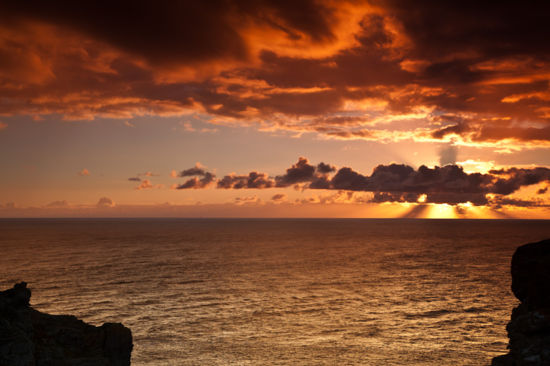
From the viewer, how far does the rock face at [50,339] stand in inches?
840

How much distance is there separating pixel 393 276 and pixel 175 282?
141 feet

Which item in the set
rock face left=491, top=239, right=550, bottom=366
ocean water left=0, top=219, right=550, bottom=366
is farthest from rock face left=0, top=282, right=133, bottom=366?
rock face left=491, top=239, right=550, bottom=366

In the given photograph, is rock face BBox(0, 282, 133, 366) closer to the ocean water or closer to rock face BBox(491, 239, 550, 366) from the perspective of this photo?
the ocean water

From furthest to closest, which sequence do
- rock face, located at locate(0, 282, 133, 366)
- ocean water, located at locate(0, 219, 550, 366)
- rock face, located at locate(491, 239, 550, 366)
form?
ocean water, located at locate(0, 219, 550, 366)
rock face, located at locate(0, 282, 133, 366)
rock face, located at locate(491, 239, 550, 366)

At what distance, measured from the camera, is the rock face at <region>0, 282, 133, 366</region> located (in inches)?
840

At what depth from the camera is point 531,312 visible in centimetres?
2238

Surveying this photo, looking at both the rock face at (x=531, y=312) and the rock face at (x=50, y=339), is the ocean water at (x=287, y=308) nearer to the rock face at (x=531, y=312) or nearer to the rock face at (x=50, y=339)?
the rock face at (x=50, y=339)

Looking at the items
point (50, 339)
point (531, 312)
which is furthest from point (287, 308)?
point (531, 312)

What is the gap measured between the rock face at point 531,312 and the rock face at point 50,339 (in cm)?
2422

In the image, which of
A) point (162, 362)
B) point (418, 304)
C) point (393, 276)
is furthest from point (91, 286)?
point (393, 276)

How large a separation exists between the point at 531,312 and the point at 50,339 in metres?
29.3

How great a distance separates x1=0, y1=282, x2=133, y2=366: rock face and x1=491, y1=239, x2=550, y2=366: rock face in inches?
954

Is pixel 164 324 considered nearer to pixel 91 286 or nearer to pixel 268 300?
pixel 268 300

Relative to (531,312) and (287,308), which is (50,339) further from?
(287,308)
